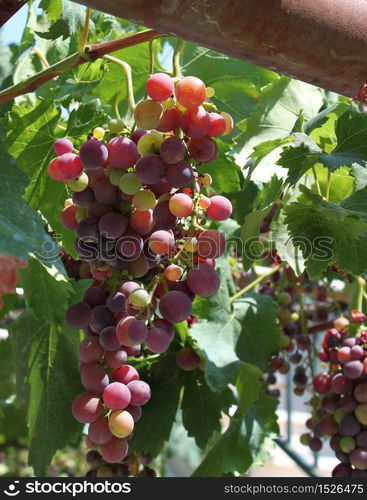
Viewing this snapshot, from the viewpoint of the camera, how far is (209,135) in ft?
2.80

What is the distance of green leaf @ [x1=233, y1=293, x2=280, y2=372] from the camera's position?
1425mm

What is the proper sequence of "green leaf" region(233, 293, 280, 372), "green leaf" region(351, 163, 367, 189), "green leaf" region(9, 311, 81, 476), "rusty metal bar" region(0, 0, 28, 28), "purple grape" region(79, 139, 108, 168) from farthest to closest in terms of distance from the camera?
1. "green leaf" region(233, 293, 280, 372)
2. "green leaf" region(9, 311, 81, 476)
3. "green leaf" region(351, 163, 367, 189)
4. "purple grape" region(79, 139, 108, 168)
5. "rusty metal bar" region(0, 0, 28, 28)

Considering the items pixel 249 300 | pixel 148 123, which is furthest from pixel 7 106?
pixel 249 300

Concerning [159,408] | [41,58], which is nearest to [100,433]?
[159,408]

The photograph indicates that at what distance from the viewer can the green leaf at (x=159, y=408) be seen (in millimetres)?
1324

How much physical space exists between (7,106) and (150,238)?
1.35ft

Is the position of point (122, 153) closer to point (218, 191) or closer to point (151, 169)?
point (151, 169)

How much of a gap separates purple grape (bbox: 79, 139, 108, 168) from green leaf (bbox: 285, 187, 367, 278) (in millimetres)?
277

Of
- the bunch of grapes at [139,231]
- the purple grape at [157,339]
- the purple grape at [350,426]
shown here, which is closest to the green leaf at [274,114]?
the bunch of grapes at [139,231]

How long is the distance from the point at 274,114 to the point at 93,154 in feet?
1.40

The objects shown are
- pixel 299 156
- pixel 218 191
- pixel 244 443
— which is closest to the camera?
pixel 299 156

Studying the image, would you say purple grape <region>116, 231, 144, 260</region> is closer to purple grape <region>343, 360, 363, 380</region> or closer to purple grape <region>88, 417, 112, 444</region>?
purple grape <region>88, 417, 112, 444</region>

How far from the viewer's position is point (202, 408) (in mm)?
1366

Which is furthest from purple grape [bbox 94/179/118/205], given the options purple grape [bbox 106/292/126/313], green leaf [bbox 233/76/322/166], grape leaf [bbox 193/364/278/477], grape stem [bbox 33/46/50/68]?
grape leaf [bbox 193/364/278/477]
